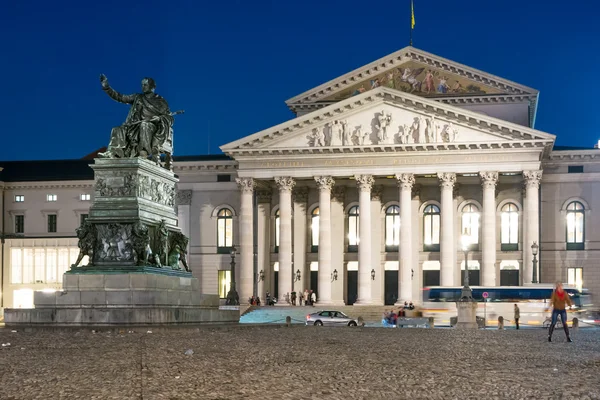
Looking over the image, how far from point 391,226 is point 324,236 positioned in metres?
7.18

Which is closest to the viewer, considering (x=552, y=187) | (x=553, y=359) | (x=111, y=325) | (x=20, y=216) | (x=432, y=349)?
(x=553, y=359)

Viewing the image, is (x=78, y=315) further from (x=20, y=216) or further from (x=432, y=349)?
(x=20, y=216)

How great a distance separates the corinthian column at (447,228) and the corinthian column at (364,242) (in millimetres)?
→ 5168

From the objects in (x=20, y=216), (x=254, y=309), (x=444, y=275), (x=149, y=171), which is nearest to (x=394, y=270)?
(x=444, y=275)

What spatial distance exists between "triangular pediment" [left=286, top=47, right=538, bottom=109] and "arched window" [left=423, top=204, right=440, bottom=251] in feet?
29.5

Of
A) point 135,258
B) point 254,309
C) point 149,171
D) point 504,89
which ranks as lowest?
point 254,309

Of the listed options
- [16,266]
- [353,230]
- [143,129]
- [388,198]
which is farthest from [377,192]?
[143,129]

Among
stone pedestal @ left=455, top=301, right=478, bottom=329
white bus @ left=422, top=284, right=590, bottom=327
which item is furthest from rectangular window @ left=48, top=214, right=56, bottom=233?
stone pedestal @ left=455, top=301, right=478, bottom=329

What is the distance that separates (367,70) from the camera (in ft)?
262

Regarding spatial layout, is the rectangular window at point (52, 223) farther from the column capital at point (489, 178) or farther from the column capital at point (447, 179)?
the column capital at point (489, 178)

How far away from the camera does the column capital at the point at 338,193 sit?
7856 cm

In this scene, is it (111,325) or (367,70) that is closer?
(111,325)

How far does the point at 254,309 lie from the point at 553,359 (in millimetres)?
54137

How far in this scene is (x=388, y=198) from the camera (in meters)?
78.6
